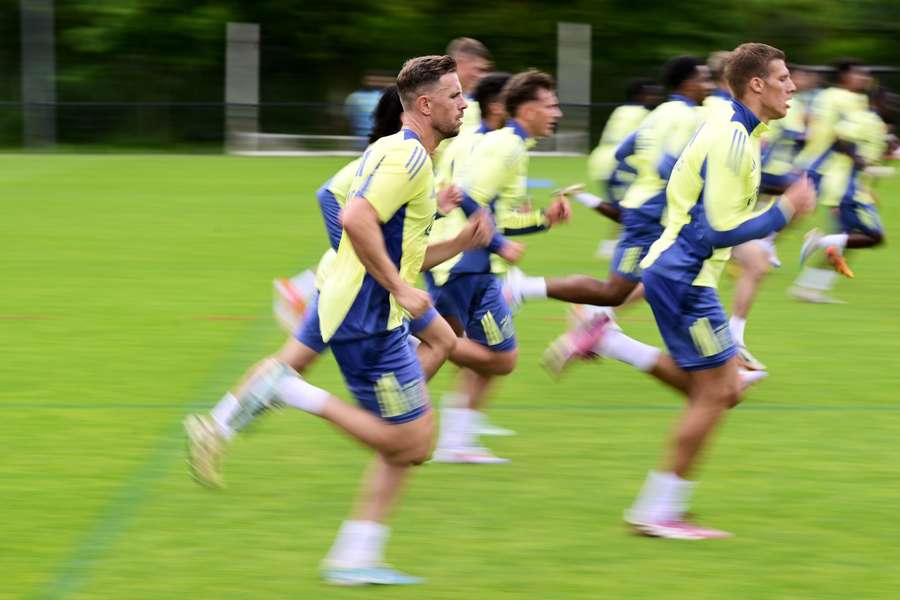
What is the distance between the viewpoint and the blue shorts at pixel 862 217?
11297mm

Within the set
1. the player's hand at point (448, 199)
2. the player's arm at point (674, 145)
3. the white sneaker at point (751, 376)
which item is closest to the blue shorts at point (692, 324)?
the player's hand at point (448, 199)

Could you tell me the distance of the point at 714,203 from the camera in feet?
16.8

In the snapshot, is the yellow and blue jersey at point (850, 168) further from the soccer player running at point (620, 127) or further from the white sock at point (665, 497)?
the white sock at point (665, 497)

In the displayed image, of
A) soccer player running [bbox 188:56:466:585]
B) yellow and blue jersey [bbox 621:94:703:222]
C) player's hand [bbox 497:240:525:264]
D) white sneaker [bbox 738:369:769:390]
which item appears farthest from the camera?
yellow and blue jersey [bbox 621:94:703:222]

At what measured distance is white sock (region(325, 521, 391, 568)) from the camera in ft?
15.8

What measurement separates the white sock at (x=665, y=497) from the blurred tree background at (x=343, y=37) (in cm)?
2608

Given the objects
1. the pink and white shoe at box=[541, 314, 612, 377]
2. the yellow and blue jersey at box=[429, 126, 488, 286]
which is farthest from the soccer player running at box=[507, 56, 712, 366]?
the yellow and blue jersey at box=[429, 126, 488, 286]

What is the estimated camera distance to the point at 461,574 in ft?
16.5

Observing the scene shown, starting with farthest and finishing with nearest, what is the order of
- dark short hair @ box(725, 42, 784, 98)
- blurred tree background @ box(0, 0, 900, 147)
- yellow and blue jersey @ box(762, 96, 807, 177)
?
1. blurred tree background @ box(0, 0, 900, 147)
2. yellow and blue jersey @ box(762, 96, 807, 177)
3. dark short hair @ box(725, 42, 784, 98)

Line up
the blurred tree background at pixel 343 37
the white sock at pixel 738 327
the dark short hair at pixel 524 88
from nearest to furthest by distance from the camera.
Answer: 1. the dark short hair at pixel 524 88
2. the white sock at pixel 738 327
3. the blurred tree background at pixel 343 37

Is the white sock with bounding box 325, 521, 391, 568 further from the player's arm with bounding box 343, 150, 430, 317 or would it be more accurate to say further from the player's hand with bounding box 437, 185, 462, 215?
the player's hand with bounding box 437, 185, 462, 215

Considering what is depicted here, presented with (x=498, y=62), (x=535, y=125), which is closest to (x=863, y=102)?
(x=535, y=125)

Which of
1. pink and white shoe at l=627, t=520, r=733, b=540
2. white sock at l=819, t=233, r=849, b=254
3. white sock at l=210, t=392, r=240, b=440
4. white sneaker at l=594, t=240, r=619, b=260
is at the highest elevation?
white sock at l=210, t=392, r=240, b=440

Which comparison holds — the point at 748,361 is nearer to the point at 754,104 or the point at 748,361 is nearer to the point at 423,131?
the point at 754,104
